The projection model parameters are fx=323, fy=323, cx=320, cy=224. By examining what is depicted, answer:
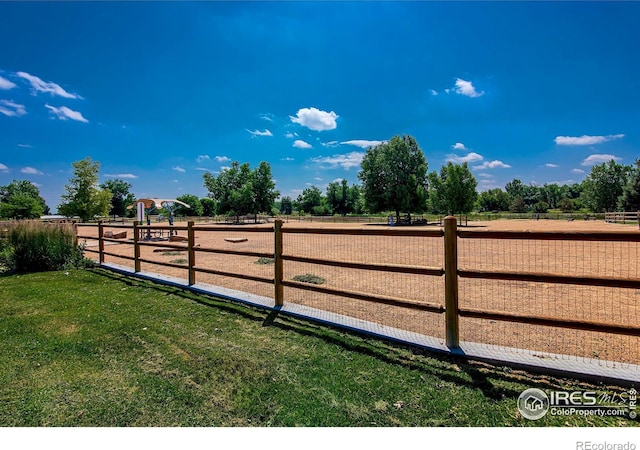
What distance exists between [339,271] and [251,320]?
4241 mm

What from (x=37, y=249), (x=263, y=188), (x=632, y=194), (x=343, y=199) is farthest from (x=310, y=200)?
(x=37, y=249)

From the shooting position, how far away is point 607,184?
165 feet

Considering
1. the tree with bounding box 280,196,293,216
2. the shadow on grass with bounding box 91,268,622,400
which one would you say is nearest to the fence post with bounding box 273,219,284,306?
the shadow on grass with bounding box 91,268,622,400

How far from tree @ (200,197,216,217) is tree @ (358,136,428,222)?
43.7m

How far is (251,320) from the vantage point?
4438 mm

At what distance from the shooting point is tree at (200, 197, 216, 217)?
7525 centimetres

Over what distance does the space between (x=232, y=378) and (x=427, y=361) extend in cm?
185

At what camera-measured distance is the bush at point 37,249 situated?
26.7 ft

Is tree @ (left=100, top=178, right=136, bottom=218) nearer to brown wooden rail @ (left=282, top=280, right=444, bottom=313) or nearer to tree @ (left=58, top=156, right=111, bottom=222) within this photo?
tree @ (left=58, top=156, right=111, bottom=222)

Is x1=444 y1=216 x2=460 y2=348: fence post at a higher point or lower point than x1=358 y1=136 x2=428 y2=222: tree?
lower

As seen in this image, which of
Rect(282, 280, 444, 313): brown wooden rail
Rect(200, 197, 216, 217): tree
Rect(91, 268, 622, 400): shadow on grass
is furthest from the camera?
Rect(200, 197, 216, 217): tree

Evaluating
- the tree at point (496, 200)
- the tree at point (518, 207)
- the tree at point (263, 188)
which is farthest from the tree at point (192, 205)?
the tree at point (518, 207)
